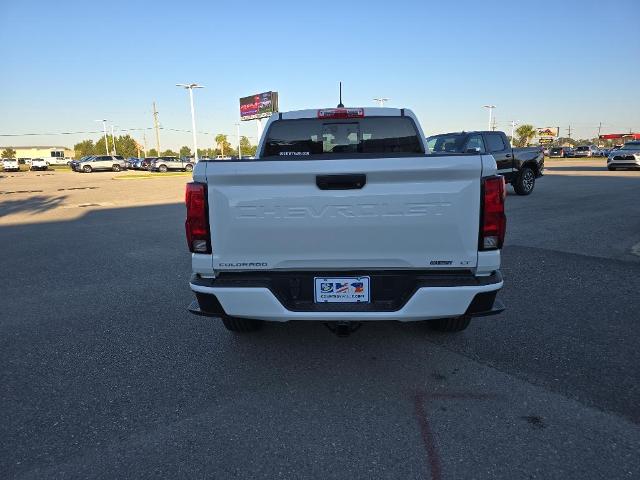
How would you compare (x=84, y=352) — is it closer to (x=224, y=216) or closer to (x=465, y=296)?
(x=224, y=216)

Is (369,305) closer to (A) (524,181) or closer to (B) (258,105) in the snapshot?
(A) (524,181)

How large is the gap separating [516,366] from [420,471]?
4.93 ft

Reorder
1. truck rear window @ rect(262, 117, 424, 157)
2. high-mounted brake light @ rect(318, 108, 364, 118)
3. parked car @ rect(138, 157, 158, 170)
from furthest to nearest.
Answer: parked car @ rect(138, 157, 158, 170)
truck rear window @ rect(262, 117, 424, 157)
high-mounted brake light @ rect(318, 108, 364, 118)

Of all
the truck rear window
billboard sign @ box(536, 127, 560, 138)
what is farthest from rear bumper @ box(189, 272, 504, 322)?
billboard sign @ box(536, 127, 560, 138)

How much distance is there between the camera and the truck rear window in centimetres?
466

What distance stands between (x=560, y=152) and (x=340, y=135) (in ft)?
216

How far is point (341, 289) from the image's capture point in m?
2.94

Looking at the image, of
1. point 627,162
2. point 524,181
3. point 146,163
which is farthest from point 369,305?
point 146,163

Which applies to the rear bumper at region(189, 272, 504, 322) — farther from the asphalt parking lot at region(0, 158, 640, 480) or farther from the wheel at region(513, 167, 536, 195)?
the wheel at region(513, 167, 536, 195)

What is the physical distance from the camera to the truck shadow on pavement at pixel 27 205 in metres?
13.9

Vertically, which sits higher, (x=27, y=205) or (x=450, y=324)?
(x=27, y=205)

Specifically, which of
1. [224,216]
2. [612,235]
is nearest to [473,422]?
[224,216]

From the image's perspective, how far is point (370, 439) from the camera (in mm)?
2584

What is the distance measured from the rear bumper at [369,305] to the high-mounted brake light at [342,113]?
2288mm
